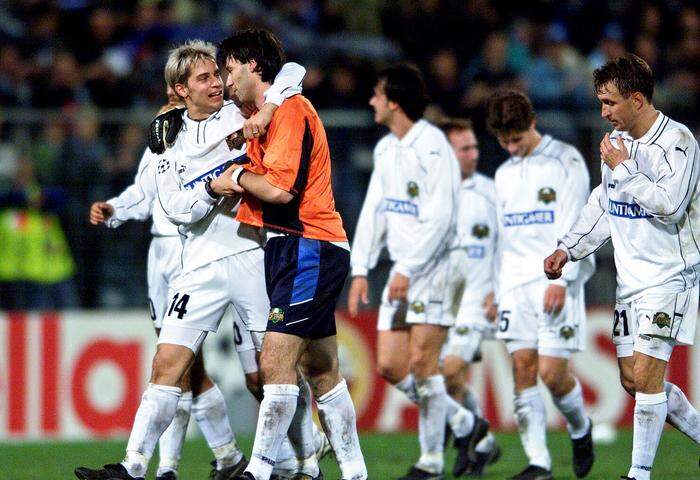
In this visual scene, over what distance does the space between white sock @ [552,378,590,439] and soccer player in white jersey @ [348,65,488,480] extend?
82 cm

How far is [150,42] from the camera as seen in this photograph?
14.7 m

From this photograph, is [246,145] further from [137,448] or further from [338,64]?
[338,64]

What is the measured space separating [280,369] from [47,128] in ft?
23.2

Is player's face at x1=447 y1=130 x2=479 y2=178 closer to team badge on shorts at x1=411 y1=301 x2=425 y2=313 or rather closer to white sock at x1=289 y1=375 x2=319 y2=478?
team badge on shorts at x1=411 y1=301 x2=425 y2=313

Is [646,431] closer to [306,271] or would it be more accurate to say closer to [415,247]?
[306,271]

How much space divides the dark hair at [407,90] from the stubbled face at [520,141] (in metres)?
0.64

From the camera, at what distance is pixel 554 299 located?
854cm

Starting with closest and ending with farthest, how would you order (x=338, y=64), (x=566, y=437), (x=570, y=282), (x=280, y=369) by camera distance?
(x=280, y=369) → (x=570, y=282) → (x=566, y=437) → (x=338, y=64)

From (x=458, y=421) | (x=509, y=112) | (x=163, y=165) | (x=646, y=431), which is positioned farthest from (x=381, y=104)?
(x=646, y=431)

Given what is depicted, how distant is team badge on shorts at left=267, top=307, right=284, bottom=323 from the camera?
6.76m

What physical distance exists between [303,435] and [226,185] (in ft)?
5.15

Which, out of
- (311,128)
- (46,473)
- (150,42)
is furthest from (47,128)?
(311,128)

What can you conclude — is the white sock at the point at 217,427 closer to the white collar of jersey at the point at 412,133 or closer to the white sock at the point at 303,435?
the white sock at the point at 303,435

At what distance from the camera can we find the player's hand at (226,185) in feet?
22.3
